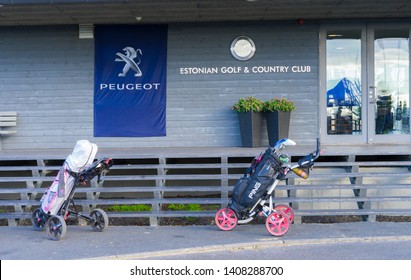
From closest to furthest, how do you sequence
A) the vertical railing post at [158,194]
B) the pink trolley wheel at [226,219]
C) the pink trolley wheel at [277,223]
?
the pink trolley wheel at [277,223], the pink trolley wheel at [226,219], the vertical railing post at [158,194]

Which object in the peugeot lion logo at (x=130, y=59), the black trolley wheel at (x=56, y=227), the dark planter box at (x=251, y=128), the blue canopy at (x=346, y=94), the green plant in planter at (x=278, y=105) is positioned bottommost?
the black trolley wheel at (x=56, y=227)

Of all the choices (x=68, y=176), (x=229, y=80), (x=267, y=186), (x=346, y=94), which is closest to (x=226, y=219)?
(x=267, y=186)

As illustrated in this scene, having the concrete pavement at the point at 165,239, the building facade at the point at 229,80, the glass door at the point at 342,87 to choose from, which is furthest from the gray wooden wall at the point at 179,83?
the concrete pavement at the point at 165,239

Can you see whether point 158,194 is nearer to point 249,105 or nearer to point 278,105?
point 249,105

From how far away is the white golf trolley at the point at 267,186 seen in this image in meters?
8.01

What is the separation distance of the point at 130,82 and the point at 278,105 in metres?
3.26

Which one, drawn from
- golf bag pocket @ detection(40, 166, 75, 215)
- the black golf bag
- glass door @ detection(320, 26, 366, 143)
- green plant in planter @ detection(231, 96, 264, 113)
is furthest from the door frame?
golf bag pocket @ detection(40, 166, 75, 215)

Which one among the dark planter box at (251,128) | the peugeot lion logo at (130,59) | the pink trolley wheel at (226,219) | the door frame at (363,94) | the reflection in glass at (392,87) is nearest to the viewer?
the pink trolley wheel at (226,219)

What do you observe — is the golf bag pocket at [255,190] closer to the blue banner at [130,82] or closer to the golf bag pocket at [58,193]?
the golf bag pocket at [58,193]

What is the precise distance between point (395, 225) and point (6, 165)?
7.44 m

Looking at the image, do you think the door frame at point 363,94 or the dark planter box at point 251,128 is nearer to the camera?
the dark planter box at point 251,128

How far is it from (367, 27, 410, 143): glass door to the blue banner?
449cm

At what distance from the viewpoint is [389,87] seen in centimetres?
1217

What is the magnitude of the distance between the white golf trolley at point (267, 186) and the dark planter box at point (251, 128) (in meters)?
3.33
